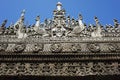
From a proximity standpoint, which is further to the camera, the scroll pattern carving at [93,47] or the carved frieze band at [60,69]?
the scroll pattern carving at [93,47]

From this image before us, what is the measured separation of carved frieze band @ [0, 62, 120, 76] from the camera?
18.0 feet

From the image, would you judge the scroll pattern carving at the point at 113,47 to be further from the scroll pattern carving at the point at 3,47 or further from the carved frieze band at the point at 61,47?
the scroll pattern carving at the point at 3,47

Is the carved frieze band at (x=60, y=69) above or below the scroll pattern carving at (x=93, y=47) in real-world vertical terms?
below

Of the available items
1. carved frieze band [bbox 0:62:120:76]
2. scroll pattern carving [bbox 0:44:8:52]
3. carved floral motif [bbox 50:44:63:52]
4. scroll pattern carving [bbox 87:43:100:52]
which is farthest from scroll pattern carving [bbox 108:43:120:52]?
scroll pattern carving [bbox 0:44:8:52]

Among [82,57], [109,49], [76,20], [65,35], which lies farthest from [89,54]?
[76,20]

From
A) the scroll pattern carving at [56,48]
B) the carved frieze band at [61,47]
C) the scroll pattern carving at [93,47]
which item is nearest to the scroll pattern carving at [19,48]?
the carved frieze band at [61,47]

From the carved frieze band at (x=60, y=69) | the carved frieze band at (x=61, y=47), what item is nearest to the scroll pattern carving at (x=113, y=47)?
the carved frieze band at (x=61, y=47)

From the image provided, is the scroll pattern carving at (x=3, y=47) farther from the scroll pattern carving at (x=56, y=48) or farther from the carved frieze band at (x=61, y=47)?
the scroll pattern carving at (x=56, y=48)

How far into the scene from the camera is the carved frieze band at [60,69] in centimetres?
547

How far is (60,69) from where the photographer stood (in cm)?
560

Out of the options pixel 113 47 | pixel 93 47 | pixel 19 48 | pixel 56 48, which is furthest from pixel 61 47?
pixel 113 47

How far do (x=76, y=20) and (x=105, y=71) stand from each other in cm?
238

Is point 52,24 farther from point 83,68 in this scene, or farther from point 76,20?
point 83,68

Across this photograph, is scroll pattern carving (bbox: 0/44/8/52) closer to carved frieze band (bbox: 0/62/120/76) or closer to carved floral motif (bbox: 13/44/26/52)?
carved floral motif (bbox: 13/44/26/52)
